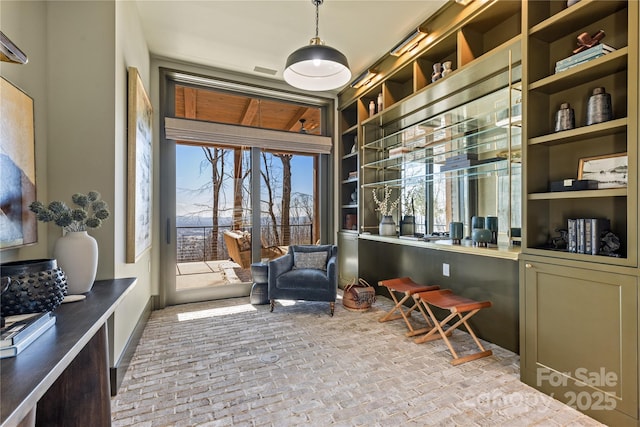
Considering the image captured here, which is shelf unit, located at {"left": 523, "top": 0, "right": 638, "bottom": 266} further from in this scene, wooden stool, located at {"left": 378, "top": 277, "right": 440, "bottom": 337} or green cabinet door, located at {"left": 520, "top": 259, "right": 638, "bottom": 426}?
wooden stool, located at {"left": 378, "top": 277, "right": 440, "bottom": 337}

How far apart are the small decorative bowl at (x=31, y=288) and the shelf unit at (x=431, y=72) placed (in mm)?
3178

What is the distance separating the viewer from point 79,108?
6.86ft

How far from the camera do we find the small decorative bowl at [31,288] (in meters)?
1.26

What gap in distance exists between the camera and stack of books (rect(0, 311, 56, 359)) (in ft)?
3.18

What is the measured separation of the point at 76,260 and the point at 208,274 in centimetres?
270

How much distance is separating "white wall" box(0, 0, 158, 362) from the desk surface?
748 mm

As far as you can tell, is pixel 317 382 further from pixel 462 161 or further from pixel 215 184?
pixel 215 184

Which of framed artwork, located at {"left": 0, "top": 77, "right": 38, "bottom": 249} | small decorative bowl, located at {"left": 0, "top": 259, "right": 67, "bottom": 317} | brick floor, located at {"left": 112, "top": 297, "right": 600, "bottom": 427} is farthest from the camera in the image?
brick floor, located at {"left": 112, "top": 297, "right": 600, "bottom": 427}

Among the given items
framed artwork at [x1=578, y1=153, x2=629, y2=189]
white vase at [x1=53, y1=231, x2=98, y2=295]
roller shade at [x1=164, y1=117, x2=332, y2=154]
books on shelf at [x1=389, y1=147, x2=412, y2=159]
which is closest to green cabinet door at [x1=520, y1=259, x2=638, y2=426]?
framed artwork at [x1=578, y1=153, x2=629, y2=189]

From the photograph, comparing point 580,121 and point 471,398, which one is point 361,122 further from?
point 471,398

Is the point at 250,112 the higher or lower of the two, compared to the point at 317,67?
higher

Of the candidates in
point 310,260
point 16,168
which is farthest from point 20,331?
point 310,260

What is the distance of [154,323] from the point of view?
3.40 metres

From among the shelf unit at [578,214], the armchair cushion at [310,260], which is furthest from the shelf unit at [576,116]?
the armchair cushion at [310,260]
